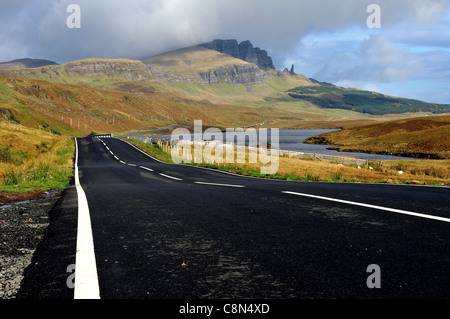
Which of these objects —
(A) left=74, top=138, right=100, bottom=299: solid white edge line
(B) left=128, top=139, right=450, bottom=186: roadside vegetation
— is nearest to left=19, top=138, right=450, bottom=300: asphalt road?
(A) left=74, top=138, right=100, bottom=299: solid white edge line

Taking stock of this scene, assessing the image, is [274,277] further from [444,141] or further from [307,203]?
[444,141]

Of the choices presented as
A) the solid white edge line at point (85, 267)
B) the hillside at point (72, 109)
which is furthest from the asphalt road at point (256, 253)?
the hillside at point (72, 109)

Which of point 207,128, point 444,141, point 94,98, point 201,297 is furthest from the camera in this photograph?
point 207,128

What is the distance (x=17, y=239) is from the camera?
5.09 metres

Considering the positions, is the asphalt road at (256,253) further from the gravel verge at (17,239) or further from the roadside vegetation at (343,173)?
Result: the roadside vegetation at (343,173)

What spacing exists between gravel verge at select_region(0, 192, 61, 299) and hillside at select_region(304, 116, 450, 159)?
194 ft

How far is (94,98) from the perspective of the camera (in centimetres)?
14838

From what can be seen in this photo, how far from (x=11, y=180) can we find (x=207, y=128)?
168 m

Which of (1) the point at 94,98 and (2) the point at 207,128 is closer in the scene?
(1) the point at 94,98

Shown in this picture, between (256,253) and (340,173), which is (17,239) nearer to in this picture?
(256,253)

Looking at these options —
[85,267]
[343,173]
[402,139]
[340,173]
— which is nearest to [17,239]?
[85,267]

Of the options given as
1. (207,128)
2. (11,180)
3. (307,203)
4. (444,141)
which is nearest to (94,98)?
(207,128)

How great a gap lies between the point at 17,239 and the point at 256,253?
11.6ft
